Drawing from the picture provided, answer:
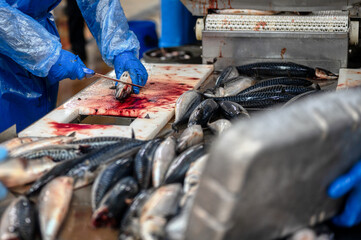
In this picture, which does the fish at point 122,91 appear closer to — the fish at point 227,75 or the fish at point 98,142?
the fish at point 227,75

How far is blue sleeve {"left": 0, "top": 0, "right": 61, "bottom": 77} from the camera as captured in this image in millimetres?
2992

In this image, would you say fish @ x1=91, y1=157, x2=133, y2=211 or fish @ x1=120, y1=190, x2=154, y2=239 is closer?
fish @ x1=120, y1=190, x2=154, y2=239

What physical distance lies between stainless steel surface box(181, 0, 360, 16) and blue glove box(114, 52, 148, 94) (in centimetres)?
83

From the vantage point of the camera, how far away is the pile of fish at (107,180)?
1693 mm

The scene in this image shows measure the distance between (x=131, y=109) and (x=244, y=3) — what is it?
1.60 m

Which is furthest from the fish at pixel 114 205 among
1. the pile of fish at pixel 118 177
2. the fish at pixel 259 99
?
the fish at pixel 259 99

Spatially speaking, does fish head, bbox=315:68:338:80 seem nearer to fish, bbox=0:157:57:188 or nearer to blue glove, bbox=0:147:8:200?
fish, bbox=0:157:57:188

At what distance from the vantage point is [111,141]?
2357 mm

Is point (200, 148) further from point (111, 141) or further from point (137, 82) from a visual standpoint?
point (137, 82)

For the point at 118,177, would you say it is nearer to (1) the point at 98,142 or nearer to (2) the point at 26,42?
(1) the point at 98,142

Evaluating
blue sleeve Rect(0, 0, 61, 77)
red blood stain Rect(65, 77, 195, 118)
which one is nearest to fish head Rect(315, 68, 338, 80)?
red blood stain Rect(65, 77, 195, 118)

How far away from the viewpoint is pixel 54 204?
5.91ft

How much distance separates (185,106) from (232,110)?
0.34 meters

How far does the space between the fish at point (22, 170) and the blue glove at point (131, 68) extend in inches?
53.5
